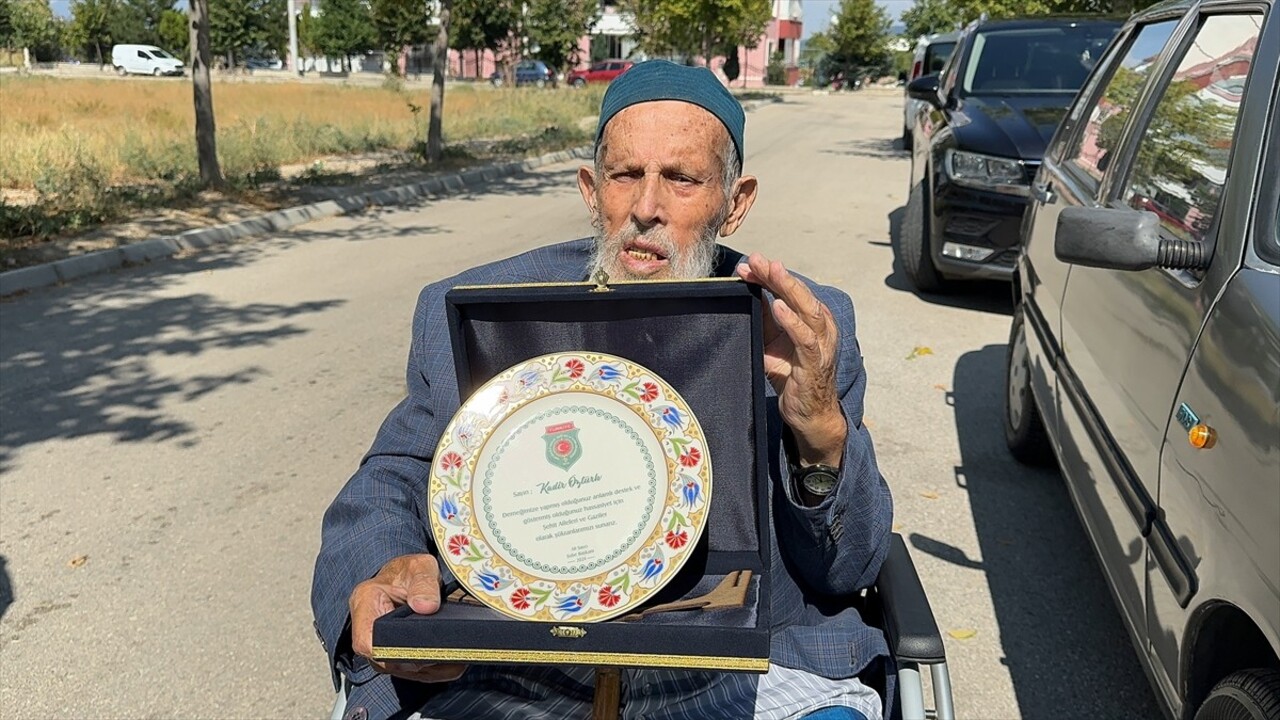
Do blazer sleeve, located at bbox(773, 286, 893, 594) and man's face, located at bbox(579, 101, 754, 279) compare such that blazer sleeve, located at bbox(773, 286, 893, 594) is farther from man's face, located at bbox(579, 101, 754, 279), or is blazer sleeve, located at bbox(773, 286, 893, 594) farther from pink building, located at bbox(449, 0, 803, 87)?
pink building, located at bbox(449, 0, 803, 87)

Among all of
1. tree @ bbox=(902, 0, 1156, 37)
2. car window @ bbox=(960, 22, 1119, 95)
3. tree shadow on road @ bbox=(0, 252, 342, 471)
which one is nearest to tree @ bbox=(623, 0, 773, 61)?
tree @ bbox=(902, 0, 1156, 37)

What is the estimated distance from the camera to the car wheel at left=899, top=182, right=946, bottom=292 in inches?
310

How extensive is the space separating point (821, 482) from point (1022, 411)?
314 centimetres

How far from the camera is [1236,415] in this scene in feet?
6.17

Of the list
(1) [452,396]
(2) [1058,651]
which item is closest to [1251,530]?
(1) [452,396]

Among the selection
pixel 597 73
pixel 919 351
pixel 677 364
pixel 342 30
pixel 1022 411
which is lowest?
pixel 919 351

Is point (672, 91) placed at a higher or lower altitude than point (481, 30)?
lower

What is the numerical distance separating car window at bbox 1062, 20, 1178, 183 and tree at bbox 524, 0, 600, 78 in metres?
50.4

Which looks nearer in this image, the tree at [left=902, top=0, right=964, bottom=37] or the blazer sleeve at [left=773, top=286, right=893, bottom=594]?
the blazer sleeve at [left=773, top=286, right=893, bottom=594]

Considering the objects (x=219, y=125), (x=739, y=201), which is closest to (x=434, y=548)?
(x=739, y=201)

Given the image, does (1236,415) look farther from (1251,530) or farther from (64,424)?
(64,424)

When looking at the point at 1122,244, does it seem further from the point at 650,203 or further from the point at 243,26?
the point at 243,26

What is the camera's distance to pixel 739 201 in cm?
228

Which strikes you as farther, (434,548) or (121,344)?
(121,344)
